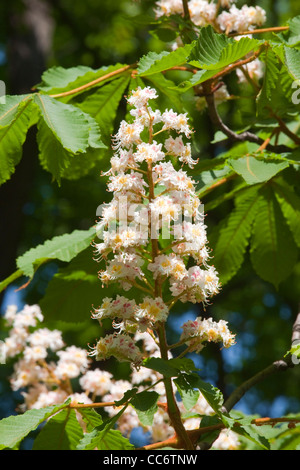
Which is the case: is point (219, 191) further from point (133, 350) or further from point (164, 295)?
point (133, 350)

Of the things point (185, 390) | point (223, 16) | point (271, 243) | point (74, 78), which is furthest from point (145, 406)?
point (223, 16)

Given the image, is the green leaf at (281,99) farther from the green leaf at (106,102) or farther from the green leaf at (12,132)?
the green leaf at (12,132)

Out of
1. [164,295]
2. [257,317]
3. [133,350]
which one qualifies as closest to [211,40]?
[164,295]

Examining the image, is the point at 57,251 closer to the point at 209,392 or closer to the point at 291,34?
the point at 209,392

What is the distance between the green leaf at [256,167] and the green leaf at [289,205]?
0.88 feet

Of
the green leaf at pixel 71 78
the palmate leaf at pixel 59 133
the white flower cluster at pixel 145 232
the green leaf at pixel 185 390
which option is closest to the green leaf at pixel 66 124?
the palmate leaf at pixel 59 133

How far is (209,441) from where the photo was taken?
5.08 feet

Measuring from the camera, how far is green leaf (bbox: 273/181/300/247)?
1.96 m

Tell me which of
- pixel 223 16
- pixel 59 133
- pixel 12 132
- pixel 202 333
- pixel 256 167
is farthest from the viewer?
pixel 223 16

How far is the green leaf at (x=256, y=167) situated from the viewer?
1.57 m

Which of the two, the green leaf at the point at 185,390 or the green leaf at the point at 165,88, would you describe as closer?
the green leaf at the point at 185,390

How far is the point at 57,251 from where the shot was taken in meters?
1.69

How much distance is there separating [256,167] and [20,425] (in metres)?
0.93
